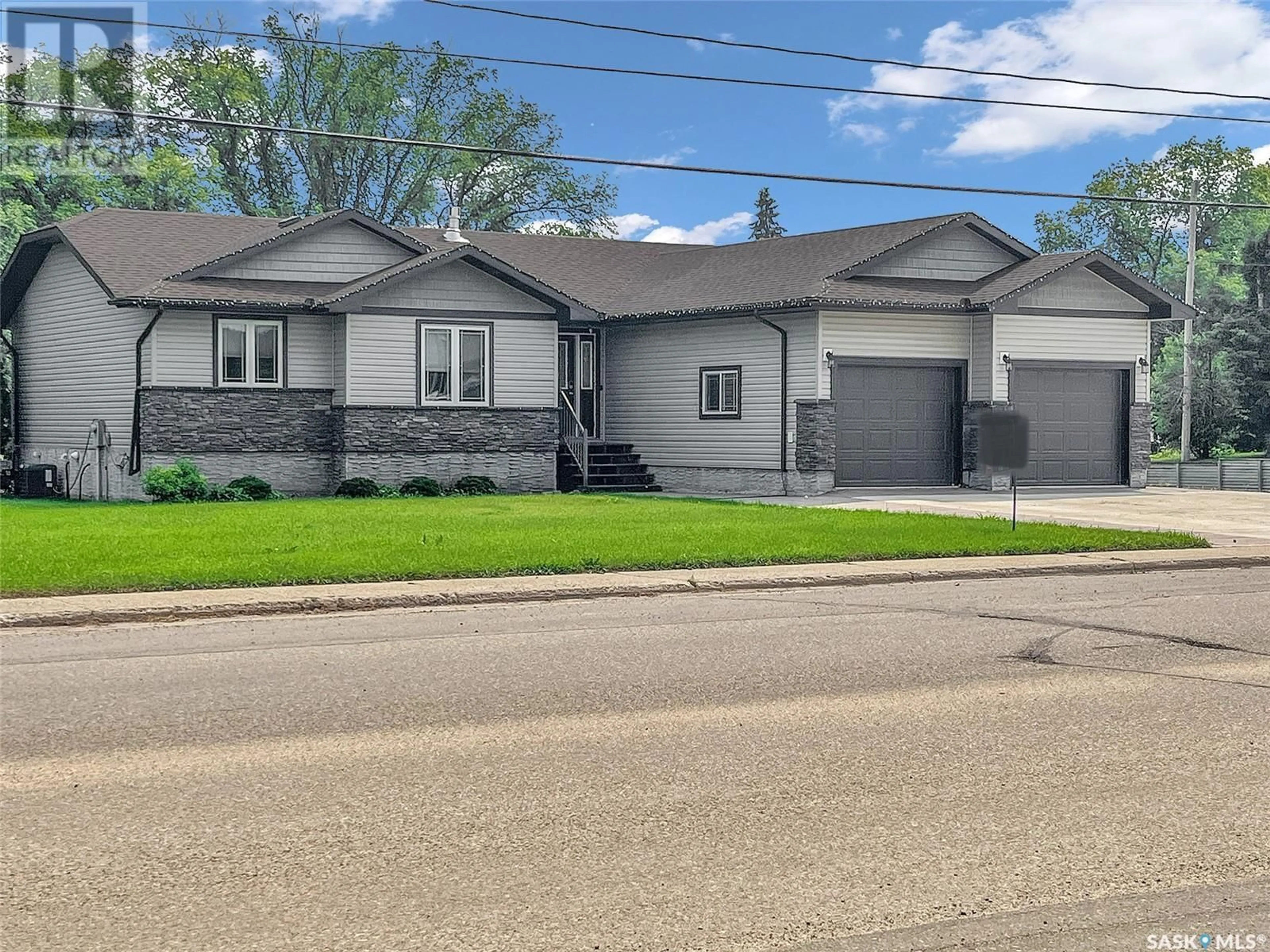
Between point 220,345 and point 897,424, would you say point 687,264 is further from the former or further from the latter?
point 220,345

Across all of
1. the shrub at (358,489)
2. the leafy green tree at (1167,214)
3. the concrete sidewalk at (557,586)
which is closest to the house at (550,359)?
the shrub at (358,489)

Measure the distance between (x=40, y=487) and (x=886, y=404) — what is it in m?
17.8

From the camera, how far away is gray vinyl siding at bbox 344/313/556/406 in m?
28.6

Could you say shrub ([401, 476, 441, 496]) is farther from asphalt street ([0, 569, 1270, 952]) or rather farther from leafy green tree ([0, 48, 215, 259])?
leafy green tree ([0, 48, 215, 259])

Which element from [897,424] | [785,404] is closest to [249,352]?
[785,404]

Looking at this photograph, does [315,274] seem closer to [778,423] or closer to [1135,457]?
[778,423]

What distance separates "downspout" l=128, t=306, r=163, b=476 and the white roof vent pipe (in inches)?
329

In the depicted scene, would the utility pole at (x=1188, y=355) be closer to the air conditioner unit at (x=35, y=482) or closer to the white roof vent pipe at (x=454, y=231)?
the white roof vent pipe at (x=454, y=231)

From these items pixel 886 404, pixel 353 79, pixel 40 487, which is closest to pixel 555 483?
pixel 886 404

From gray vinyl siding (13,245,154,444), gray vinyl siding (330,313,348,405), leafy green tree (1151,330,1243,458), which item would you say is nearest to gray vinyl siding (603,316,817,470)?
gray vinyl siding (330,313,348,405)

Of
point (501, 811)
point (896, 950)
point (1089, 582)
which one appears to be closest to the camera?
point (896, 950)

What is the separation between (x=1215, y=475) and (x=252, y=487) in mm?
23623

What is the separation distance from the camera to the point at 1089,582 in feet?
50.0

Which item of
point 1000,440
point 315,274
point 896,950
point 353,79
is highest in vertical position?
point 353,79
